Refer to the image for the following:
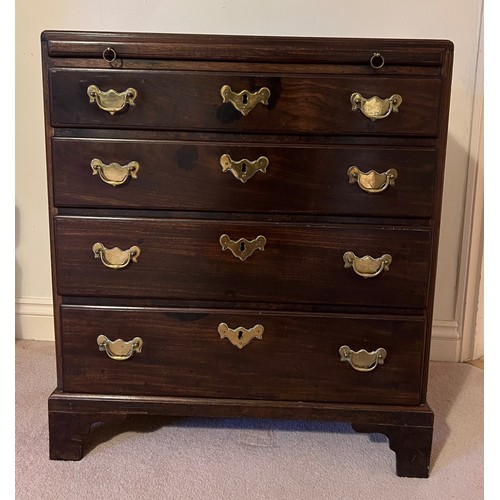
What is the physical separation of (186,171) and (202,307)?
1.05 ft

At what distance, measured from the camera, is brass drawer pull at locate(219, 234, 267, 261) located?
1.39 m

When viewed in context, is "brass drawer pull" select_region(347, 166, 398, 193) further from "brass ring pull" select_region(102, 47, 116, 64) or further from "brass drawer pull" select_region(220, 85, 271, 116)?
"brass ring pull" select_region(102, 47, 116, 64)

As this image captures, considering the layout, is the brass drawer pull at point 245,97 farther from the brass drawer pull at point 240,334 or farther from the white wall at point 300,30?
the white wall at point 300,30

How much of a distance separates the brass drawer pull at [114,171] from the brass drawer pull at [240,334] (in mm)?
404

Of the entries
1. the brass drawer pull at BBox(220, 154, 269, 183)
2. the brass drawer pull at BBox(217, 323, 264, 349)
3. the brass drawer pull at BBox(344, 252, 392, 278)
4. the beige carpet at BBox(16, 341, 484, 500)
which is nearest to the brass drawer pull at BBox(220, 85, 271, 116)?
the brass drawer pull at BBox(220, 154, 269, 183)

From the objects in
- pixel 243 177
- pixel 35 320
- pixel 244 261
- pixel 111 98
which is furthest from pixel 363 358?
pixel 35 320

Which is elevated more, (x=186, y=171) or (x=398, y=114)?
(x=398, y=114)

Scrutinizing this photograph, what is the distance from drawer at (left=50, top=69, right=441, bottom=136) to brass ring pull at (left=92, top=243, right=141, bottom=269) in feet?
0.90

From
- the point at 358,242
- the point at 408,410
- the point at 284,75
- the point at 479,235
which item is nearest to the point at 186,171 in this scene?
the point at 284,75

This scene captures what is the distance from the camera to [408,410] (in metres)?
1.44

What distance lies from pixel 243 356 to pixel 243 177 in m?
0.42

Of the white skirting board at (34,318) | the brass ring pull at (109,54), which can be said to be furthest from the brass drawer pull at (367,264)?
the white skirting board at (34,318)

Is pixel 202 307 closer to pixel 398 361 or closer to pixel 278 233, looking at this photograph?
pixel 278 233

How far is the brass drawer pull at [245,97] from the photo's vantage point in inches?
51.8
